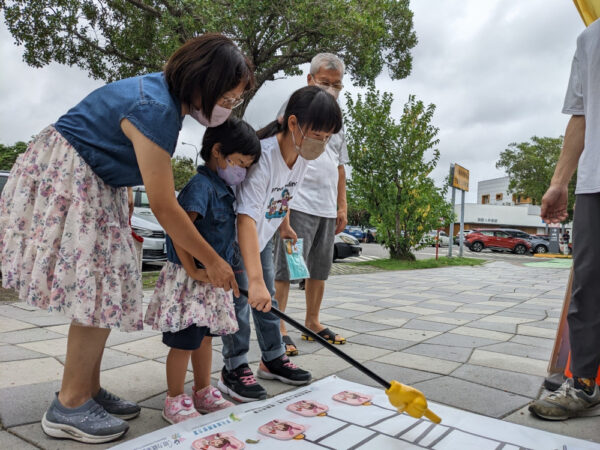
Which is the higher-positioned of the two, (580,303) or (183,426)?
(580,303)

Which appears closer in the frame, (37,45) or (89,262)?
(89,262)

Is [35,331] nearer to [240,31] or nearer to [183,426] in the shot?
[183,426]

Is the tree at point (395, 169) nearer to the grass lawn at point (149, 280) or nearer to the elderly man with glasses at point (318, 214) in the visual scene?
the grass lawn at point (149, 280)

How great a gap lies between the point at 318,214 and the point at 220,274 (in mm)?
1229

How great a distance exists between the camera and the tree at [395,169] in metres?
10.8

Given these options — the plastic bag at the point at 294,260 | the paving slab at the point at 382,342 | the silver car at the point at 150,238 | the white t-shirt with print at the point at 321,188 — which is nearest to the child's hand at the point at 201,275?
the plastic bag at the point at 294,260

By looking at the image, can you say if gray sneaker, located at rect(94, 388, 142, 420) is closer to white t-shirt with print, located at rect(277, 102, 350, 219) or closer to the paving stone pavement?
the paving stone pavement

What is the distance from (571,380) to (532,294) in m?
4.33

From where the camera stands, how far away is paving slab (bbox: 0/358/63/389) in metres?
1.88

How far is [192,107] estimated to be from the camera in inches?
Result: 53.0

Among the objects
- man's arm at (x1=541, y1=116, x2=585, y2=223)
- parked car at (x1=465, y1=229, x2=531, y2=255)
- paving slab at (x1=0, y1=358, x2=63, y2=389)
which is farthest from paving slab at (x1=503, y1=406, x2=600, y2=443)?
parked car at (x1=465, y1=229, x2=531, y2=255)

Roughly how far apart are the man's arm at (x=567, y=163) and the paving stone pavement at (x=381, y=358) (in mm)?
774

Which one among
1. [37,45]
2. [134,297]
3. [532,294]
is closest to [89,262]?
[134,297]

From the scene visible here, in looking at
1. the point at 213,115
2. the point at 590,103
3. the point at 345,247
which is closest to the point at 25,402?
the point at 213,115
